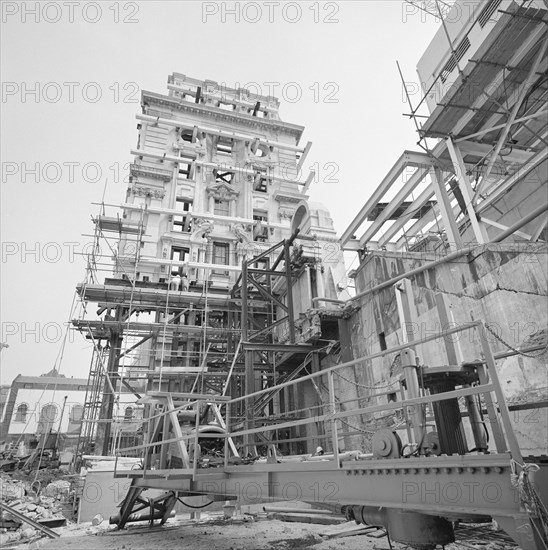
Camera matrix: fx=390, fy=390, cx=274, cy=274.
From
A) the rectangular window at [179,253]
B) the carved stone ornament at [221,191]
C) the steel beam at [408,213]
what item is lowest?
the steel beam at [408,213]

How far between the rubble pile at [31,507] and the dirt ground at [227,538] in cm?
73

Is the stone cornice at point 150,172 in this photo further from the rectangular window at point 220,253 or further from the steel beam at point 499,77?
the steel beam at point 499,77

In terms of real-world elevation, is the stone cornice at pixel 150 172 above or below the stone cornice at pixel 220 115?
below

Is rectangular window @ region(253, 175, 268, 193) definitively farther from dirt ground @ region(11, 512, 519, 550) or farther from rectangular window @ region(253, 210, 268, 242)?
dirt ground @ region(11, 512, 519, 550)

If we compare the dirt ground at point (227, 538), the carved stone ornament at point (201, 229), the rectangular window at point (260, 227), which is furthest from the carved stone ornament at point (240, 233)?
the dirt ground at point (227, 538)

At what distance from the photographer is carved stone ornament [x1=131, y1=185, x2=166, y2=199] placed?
75.3ft

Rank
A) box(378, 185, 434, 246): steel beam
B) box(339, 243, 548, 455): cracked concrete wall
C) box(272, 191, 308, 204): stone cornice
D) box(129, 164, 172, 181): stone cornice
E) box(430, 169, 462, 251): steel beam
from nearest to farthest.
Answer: box(339, 243, 548, 455): cracked concrete wall
box(430, 169, 462, 251): steel beam
box(378, 185, 434, 246): steel beam
box(129, 164, 172, 181): stone cornice
box(272, 191, 308, 204): stone cornice

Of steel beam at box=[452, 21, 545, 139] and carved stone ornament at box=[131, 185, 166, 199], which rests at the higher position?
carved stone ornament at box=[131, 185, 166, 199]

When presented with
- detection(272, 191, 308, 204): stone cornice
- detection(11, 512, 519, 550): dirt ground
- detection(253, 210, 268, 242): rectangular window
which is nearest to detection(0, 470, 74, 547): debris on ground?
detection(11, 512, 519, 550): dirt ground

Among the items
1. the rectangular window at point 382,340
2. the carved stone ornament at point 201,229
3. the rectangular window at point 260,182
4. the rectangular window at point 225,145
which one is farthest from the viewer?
the rectangular window at point 225,145

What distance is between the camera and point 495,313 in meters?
7.07

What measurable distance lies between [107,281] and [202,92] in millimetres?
19007

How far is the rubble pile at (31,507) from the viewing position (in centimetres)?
858

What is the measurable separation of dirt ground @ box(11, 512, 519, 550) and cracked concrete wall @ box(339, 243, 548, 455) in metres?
2.20
